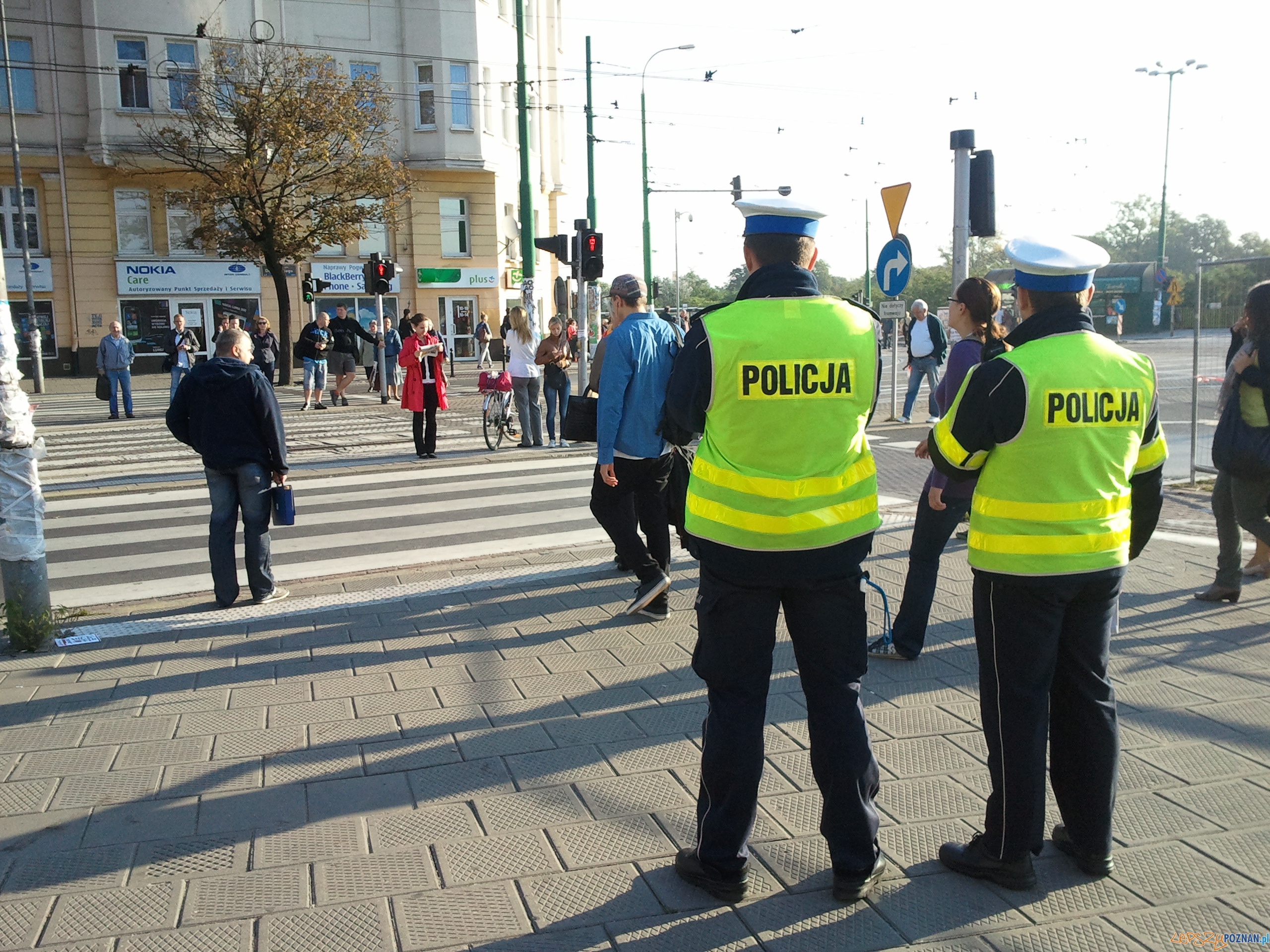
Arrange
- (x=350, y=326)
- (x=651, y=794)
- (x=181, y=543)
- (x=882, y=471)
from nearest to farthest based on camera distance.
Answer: (x=651, y=794), (x=181, y=543), (x=882, y=471), (x=350, y=326)

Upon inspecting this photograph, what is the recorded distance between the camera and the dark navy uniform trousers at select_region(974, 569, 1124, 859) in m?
3.03

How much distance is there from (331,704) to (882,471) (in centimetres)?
839

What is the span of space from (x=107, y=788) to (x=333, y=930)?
4.80 feet

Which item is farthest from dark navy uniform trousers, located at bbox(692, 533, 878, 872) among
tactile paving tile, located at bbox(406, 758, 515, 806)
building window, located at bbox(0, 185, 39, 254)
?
building window, located at bbox(0, 185, 39, 254)

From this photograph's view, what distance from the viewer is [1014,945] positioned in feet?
9.16

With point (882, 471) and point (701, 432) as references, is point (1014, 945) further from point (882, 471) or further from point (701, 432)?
point (882, 471)

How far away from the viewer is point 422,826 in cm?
351

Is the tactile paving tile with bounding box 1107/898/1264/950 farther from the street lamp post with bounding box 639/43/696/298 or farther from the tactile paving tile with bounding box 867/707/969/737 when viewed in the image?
the street lamp post with bounding box 639/43/696/298

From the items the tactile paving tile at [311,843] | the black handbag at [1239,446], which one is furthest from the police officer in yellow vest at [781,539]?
the black handbag at [1239,446]

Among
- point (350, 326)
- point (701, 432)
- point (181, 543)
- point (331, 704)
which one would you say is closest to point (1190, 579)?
point (701, 432)

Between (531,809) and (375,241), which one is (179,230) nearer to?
(375,241)

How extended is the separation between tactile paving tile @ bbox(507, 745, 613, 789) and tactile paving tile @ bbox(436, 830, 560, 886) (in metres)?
0.39

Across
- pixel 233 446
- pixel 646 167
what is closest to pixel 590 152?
pixel 646 167

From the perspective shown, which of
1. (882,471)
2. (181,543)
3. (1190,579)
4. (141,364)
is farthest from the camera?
(141,364)
